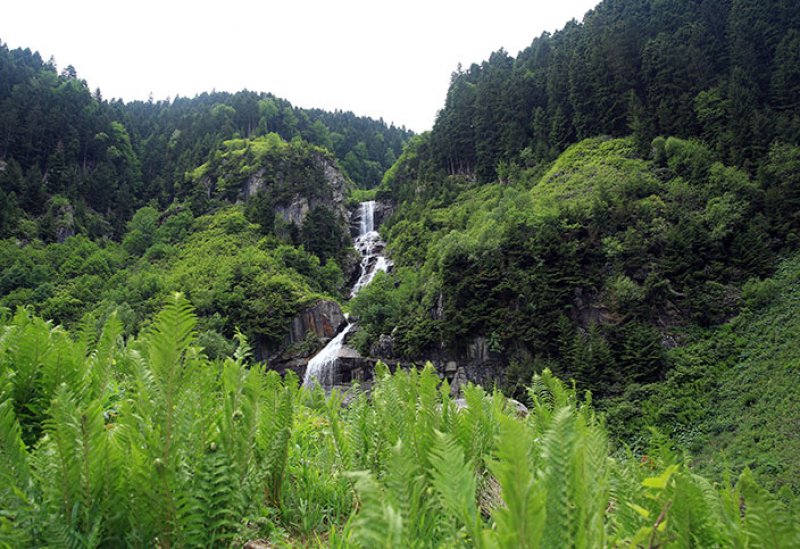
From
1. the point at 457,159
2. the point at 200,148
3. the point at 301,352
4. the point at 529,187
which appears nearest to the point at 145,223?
the point at 200,148

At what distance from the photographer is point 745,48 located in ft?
122

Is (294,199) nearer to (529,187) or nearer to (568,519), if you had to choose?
(529,187)

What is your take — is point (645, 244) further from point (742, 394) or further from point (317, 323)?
point (317, 323)

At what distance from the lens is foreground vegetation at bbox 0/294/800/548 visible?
2.46 feet

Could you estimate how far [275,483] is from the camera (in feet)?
5.26

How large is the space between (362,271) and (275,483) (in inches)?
1928

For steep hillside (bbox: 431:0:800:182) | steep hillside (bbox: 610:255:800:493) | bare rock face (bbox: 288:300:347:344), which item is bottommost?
steep hillside (bbox: 610:255:800:493)

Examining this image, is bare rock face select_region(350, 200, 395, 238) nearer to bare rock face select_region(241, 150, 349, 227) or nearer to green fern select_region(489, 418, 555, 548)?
bare rock face select_region(241, 150, 349, 227)

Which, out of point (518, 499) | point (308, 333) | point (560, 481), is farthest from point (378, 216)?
point (518, 499)

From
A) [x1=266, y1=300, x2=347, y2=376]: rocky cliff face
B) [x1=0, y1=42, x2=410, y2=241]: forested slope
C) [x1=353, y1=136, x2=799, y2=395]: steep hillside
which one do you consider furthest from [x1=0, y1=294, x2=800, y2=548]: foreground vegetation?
[x1=0, y1=42, x2=410, y2=241]: forested slope

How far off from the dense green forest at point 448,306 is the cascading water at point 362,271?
218 cm

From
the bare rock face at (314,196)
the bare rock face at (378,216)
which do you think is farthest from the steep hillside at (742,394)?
the bare rock face at (314,196)

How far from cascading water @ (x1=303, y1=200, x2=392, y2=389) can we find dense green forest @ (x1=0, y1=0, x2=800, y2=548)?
218 centimetres

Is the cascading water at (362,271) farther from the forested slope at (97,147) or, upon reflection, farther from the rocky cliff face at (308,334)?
the forested slope at (97,147)
